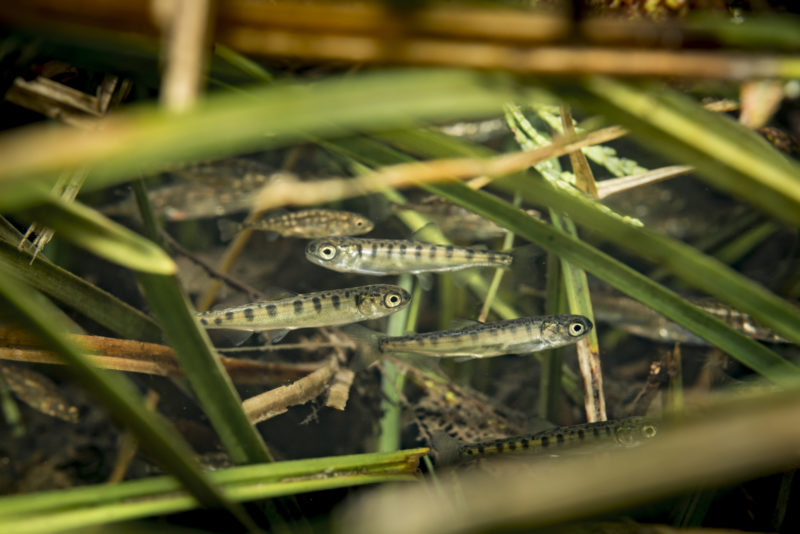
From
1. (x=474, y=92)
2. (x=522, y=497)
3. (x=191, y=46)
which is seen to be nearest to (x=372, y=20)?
(x=474, y=92)

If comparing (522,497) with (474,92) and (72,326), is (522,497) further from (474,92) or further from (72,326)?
(72,326)

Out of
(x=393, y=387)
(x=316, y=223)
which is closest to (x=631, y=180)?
(x=393, y=387)

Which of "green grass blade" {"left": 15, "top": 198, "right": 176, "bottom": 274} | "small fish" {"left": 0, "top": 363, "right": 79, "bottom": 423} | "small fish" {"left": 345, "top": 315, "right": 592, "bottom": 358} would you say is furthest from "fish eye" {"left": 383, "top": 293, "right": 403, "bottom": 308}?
"small fish" {"left": 0, "top": 363, "right": 79, "bottom": 423}

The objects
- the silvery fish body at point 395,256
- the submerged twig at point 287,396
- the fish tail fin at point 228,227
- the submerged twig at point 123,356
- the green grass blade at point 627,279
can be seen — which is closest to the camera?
the green grass blade at point 627,279

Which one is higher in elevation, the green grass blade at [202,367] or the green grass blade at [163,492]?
the green grass blade at [202,367]

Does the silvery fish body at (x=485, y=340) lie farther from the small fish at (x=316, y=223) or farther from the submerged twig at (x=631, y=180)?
the small fish at (x=316, y=223)

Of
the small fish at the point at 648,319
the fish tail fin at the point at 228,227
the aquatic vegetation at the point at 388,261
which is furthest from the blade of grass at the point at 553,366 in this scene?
the fish tail fin at the point at 228,227

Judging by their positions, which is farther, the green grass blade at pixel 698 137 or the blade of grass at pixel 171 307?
the green grass blade at pixel 698 137
